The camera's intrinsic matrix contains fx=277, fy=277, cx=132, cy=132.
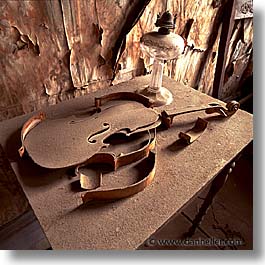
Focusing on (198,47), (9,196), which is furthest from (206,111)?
(9,196)

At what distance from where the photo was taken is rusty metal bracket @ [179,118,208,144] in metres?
0.68

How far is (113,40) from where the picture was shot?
0.90m

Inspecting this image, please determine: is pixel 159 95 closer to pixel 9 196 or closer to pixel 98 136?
pixel 98 136

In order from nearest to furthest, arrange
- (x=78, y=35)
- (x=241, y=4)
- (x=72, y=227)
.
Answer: (x=72, y=227)
(x=78, y=35)
(x=241, y=4)

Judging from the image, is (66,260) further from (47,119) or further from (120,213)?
(47,119)

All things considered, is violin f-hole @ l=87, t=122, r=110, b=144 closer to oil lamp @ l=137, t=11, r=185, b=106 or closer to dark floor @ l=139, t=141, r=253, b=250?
oil lamp @ l=137, t=11, r=185, b=106

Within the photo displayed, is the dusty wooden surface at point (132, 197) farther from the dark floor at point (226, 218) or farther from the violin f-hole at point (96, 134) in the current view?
the dark floor at point (226, 218)

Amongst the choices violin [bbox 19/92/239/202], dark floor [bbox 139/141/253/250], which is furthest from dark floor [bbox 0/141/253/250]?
violin [bbox 19/92/239/202]

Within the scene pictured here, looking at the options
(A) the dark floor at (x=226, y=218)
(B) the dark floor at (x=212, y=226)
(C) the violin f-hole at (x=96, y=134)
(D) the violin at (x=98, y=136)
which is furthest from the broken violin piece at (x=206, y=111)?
(A) the dark floor at (x=226, y=218)

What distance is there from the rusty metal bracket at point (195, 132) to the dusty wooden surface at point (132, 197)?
0.5 inches

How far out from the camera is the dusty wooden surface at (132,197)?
49 cm

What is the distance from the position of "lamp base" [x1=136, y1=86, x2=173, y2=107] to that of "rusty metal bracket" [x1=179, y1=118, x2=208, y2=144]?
0.41 ft

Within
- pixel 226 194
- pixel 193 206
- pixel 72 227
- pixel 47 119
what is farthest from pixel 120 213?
pixel 226 194

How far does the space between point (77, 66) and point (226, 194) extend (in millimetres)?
1045
